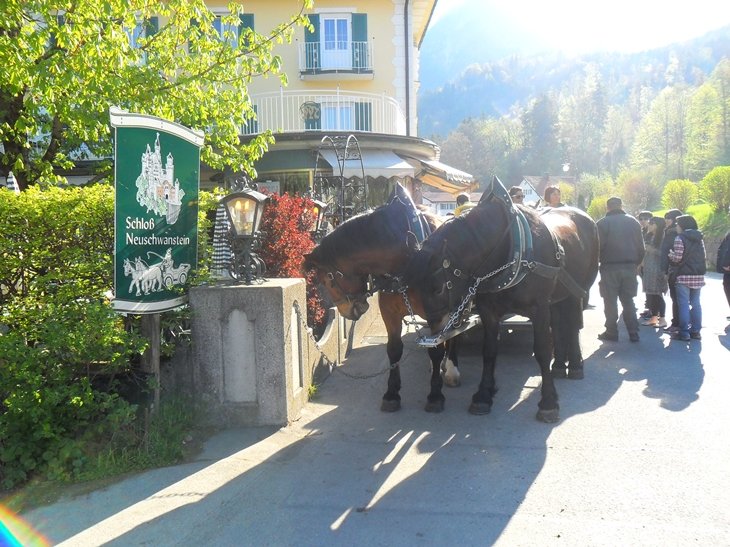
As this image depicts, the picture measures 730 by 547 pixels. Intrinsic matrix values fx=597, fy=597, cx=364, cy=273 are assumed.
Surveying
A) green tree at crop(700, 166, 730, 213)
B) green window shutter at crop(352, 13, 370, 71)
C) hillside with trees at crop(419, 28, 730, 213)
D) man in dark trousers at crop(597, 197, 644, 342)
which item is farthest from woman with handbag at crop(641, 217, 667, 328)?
hillside with trees at crop(419, 28, 730, 213)

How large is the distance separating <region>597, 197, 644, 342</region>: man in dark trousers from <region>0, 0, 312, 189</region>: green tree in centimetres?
510

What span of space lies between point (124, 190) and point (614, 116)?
114029mm

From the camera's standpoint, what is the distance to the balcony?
19.6 m

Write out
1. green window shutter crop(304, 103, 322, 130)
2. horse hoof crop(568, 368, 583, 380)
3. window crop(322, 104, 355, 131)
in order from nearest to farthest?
horse hoof crop(568, 368, 583, 380) → green window shutter crop(304, 103, 322, 130) → window crop(322, 104, 355, 131)

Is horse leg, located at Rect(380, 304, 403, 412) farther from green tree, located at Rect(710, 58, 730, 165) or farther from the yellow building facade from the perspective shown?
green tree, located at Rect(710, 58, 730, 165)

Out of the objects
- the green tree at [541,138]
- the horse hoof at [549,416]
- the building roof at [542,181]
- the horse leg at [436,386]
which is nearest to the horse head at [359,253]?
the horse leg at [436,386]

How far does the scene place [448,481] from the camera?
3.97 metres

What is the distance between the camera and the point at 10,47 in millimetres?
5781

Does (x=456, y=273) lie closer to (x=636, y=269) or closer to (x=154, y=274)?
(x=154, y=274)

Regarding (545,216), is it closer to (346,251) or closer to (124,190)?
(346,251)

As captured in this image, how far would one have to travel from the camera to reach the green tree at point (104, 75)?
19.9 ft

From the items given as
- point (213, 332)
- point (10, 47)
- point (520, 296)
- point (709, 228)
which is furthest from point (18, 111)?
point (709, 228)

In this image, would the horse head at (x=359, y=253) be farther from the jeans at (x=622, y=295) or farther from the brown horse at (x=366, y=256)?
the jeans at (x=622, y=295)

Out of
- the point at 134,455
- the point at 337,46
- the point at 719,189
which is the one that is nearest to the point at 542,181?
the point at 719,189
